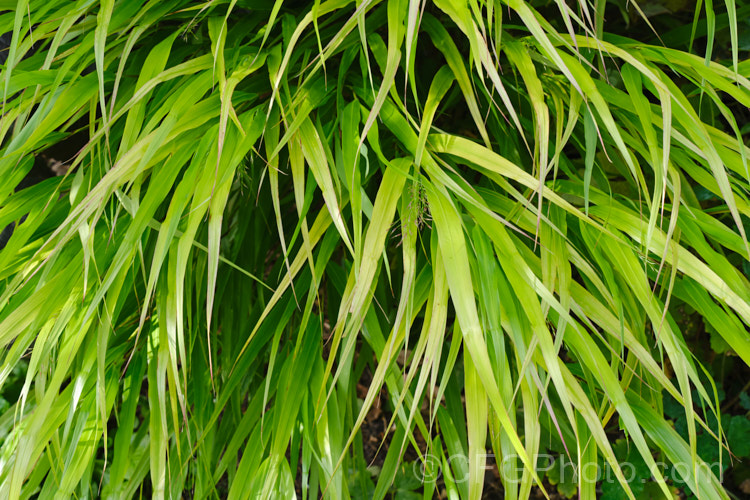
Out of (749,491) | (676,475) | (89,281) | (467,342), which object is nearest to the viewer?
(467,342)

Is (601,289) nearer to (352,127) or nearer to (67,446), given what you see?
(352,127)

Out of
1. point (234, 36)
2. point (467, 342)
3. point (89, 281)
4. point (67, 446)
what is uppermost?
point (234, 36)

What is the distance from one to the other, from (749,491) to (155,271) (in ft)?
4.00

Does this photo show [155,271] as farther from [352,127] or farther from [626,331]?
[626,331]

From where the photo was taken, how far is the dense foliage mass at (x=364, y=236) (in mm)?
522

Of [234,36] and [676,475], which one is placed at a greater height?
[234,36]

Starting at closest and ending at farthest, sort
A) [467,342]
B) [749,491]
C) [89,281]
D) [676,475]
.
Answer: [467,342], [89,281], [676,475], [749,491]

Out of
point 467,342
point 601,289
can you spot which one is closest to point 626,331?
point 601,289

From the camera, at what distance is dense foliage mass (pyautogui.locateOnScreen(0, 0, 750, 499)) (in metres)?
0.52

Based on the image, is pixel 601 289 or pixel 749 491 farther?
pixel 749 491

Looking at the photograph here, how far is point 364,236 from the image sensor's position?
653 millimetres

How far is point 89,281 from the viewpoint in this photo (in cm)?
61

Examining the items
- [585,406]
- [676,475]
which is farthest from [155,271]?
[676,475]

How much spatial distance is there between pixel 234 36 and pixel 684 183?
0.57m
